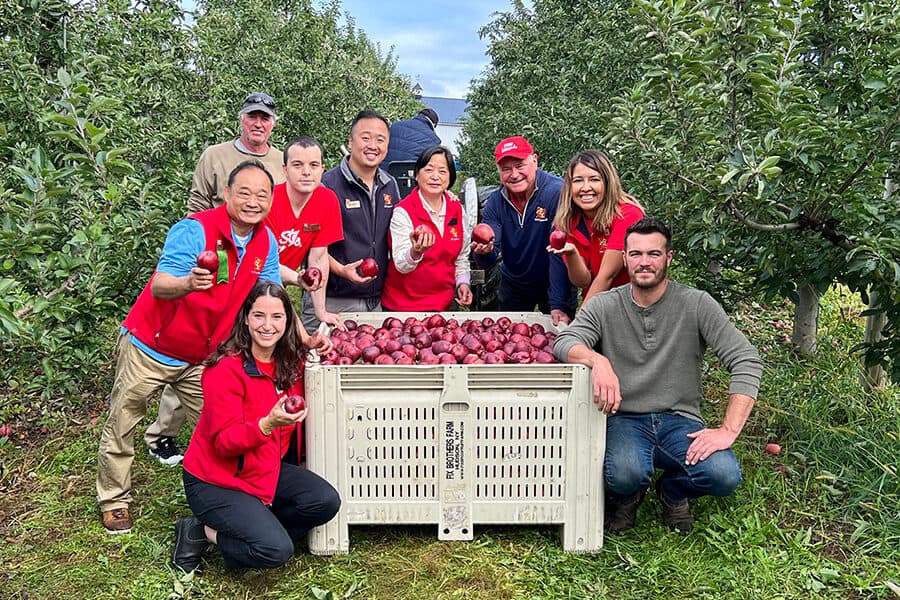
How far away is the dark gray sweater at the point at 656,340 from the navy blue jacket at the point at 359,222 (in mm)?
1583

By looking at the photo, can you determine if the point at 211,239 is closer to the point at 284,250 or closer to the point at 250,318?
the point at 250,318

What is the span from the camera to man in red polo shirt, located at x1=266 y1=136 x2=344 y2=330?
4.00 m

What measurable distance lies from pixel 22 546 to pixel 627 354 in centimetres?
296

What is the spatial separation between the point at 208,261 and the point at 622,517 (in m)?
2.21

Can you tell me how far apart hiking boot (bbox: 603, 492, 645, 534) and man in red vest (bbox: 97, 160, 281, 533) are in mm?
1970

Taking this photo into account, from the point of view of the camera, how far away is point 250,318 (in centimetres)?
297

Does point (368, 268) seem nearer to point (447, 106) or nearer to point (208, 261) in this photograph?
point (208, 261)

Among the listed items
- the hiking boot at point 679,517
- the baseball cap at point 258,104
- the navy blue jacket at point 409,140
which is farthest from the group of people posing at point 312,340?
the navy blue jacket at point 409,140

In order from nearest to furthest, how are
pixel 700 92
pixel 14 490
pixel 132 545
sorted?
pixel 700 92 → pixel 132 545 → pixel 14 490

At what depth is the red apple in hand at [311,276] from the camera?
381cm

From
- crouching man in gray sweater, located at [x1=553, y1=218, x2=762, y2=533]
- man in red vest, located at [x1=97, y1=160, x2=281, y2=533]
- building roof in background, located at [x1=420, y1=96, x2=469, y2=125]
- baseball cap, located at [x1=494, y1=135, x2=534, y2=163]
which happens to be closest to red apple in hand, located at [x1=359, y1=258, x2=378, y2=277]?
man in red vest, located at [x1=97, y1=160, x2=281, y2=533]

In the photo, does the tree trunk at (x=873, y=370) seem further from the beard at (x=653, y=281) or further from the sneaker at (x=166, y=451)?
the sneaker at (x=166, y=451)

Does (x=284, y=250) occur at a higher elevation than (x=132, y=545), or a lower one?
higher

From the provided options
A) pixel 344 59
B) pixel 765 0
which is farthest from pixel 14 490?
pixel 344 59
